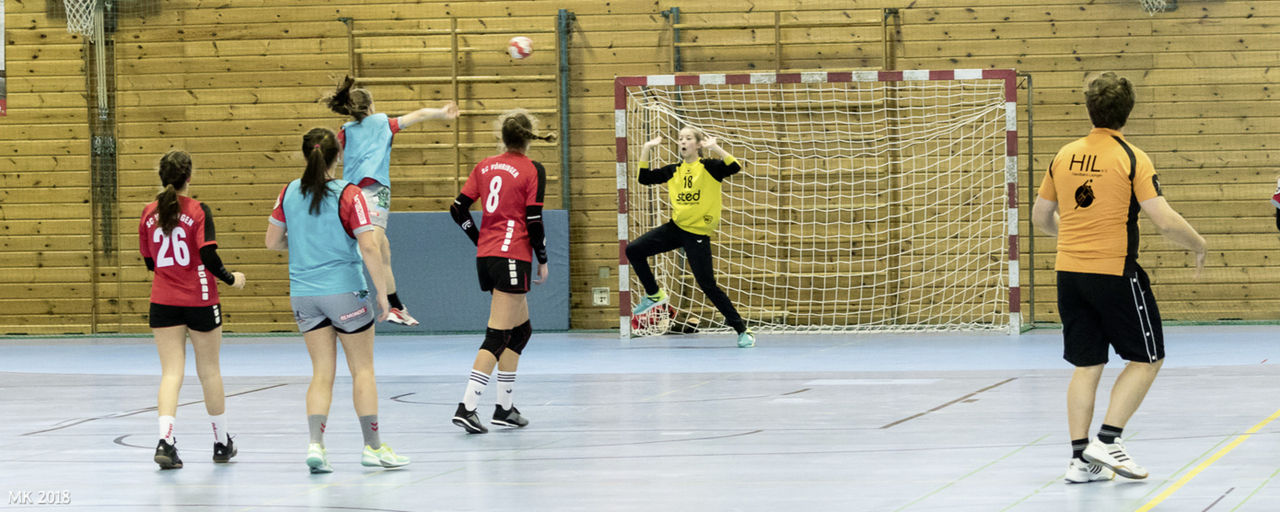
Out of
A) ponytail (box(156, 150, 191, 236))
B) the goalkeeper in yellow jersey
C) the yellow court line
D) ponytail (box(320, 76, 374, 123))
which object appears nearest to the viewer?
the yellow court line

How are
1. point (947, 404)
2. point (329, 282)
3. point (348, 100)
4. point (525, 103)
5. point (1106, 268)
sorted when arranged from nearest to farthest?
point (1106, 268)
point (329, 282)
point (947, 404)
point (348, 100)
point (525, 103)

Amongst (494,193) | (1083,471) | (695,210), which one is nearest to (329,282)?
(494,193)

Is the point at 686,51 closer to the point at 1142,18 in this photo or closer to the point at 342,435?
the point at 1142,18

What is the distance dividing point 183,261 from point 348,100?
1935mm

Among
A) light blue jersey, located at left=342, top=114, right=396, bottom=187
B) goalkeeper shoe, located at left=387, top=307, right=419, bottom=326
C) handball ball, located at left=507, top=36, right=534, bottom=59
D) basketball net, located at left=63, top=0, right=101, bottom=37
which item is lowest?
goalkeeper shoe, located at left=387, top=307, right=419, bottom=326

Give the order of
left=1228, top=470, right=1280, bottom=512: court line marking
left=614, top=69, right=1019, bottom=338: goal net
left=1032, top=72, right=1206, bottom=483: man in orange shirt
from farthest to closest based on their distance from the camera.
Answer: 1. left=614, top=69, right=1019, bottom=338: goal net
2. left=1032, top=72, right=1206, bottom=483: man in orange shirt
3. left=1228, top=470, right=1280, bottom=512: court line marking

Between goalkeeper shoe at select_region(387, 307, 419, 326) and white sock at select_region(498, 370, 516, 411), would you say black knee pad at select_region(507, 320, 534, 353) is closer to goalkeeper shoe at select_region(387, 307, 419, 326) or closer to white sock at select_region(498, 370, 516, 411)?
white sock at select_region(498, 370, 516, 411)

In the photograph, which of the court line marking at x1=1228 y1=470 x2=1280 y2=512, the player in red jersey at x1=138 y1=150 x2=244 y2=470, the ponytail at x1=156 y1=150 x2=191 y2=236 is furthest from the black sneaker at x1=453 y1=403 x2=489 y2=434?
the court line marking at x1=1228 y1=470 x2=1280 y2=512

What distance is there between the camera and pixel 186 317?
5871 millimetres

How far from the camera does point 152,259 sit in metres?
5.96

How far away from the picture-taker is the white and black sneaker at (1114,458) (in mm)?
4801

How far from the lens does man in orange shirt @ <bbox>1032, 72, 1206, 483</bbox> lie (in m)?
4.89

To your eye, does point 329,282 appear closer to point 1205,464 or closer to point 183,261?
point 183,261

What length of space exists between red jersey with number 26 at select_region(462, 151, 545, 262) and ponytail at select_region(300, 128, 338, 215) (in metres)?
1.35
